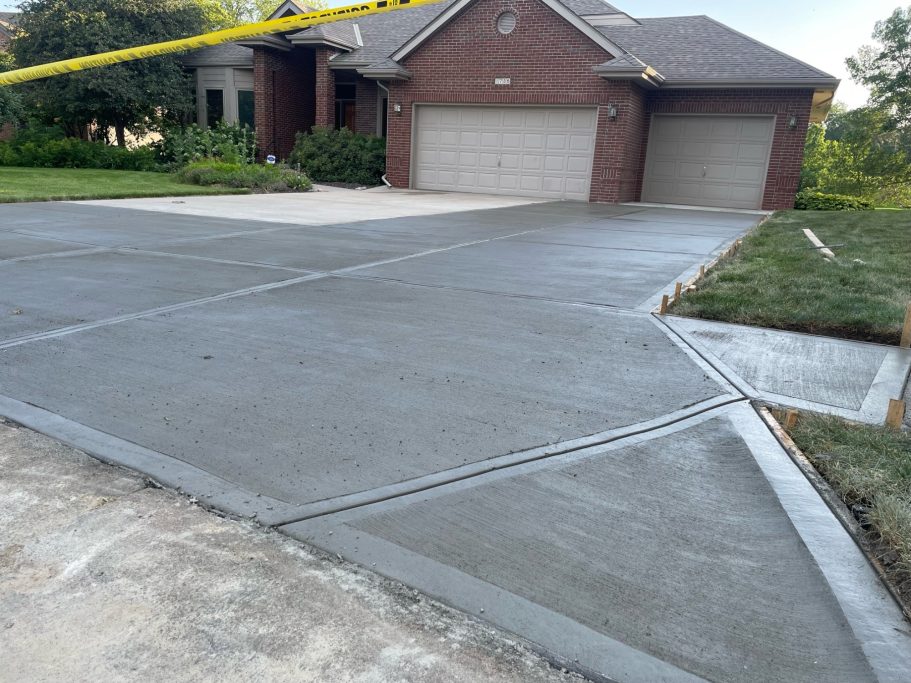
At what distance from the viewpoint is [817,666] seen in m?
1.82

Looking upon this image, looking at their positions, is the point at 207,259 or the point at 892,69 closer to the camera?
the point at 207,259

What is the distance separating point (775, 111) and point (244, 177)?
12.9 meters

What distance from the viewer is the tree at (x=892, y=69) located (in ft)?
98.9

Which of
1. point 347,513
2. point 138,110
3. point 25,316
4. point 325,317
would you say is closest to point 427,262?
point 325,317

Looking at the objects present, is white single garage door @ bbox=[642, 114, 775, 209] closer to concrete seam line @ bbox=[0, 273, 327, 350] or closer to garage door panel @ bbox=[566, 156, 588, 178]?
garage door panel @ bbox=[566, 156, 588, 178]

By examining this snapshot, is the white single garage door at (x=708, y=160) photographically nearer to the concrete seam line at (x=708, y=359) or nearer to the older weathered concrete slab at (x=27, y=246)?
the concrete seam line at (x=708, y=359)

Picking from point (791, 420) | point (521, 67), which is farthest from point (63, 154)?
point (791, 420)

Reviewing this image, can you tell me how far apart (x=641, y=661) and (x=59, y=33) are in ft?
84.8

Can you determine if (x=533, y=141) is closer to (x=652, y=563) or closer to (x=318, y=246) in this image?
(x=318, y=246)

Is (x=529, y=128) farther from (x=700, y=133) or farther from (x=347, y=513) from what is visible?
(x=347, y=513)

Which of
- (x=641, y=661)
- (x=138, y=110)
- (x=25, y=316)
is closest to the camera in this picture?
(x=641, y=661)

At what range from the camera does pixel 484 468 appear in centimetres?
281

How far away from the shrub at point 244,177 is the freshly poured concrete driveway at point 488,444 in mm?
10947

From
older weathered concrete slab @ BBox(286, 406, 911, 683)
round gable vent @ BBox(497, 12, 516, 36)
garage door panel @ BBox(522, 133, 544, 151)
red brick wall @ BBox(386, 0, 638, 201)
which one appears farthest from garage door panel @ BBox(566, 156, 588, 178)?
older weathered concrete slab @ BBox(286, 406, 911, 683)
